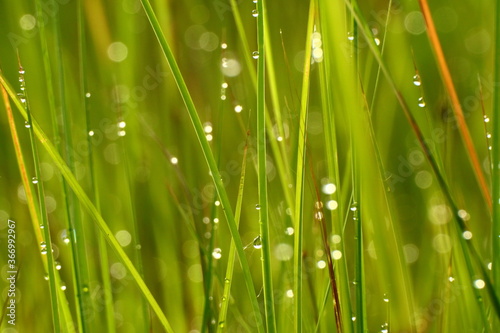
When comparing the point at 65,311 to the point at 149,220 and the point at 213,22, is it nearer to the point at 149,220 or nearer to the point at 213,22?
the point at 149,220

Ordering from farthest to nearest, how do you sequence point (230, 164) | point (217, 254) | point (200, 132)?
point (230, 164), point (217, 254), point (200, 132)

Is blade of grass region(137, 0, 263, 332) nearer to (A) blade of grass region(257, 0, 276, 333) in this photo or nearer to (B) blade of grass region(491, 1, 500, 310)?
(A) blade of grass region(257, 0, 276, 333)

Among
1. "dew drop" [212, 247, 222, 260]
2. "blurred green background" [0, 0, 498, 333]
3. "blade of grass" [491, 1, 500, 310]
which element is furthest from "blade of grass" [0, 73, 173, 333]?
"blade of grass" [491, 1, 500, 310]

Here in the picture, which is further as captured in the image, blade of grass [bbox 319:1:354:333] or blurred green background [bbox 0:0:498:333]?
blurred green background [bbox 0:0:498:333]

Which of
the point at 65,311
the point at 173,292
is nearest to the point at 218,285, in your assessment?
the point at 173,292

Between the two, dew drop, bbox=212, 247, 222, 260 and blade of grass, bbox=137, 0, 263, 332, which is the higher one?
blade of grass, bbox=137, 0, 263, 332

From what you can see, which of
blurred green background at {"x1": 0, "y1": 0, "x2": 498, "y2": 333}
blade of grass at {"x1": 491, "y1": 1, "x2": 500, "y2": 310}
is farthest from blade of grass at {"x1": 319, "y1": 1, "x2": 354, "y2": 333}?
blade of grass at {"x1": 491, "y1": 1, "x2": 500, "y2": 310}

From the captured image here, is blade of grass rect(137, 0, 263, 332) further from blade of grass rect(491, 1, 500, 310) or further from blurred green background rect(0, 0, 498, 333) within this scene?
blade of grass rect(491, 1, 500, 310)

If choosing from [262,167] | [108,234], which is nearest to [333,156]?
[262,167]

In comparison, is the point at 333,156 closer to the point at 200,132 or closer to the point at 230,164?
the point at 200,132

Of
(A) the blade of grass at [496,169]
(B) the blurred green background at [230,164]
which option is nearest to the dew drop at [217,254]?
(B) the blurred green background at [230,164]

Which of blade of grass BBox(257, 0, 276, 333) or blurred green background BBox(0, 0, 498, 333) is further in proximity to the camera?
blurred green background BBox(0, 0, 498, 333)
